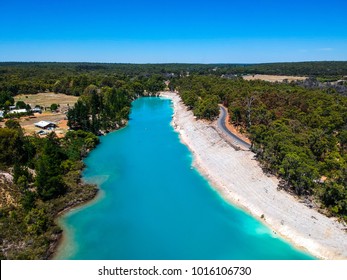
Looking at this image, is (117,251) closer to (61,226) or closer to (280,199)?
(61,226)

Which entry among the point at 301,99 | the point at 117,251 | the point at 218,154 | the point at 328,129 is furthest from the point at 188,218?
the point at 301,99

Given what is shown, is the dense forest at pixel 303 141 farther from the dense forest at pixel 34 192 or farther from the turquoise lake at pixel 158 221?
the dense forest at pixel 34 192

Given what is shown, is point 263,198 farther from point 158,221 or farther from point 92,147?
point 92,147

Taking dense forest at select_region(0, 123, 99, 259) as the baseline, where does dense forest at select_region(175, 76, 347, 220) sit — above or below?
above

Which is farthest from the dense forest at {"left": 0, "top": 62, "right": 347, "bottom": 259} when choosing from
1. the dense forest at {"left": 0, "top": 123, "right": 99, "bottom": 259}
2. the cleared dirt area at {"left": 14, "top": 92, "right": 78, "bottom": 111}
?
the cleared dirt area at {"left": 14, "top": 92, "right": 78, "bottom": 111}

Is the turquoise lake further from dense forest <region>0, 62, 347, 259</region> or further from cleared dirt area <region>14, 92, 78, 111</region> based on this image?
cleared dirt area <region>14, 92, 78, 111</region>

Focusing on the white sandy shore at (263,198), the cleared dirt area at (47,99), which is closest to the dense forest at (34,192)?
the white sandy shore at (263,198)
